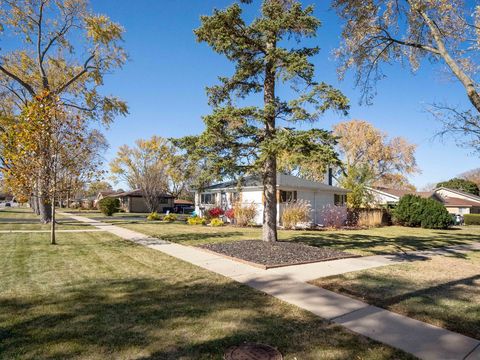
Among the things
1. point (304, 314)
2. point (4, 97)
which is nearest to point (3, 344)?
point (304, 314)

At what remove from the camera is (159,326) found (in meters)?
4.24

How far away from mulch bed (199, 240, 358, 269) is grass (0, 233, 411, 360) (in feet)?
5.81

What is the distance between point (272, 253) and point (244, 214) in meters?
11.8

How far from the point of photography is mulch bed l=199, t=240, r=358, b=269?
8.40 meters

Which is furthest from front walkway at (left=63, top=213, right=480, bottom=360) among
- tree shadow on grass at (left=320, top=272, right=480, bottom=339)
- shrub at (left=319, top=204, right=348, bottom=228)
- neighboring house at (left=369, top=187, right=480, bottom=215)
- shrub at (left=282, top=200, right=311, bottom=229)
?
neighboring house at (left=369, top=187, right=480, bottom=215)

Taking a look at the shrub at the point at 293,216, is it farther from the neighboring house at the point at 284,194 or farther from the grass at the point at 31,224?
the grass at the point at 31,224

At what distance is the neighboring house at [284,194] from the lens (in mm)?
22266

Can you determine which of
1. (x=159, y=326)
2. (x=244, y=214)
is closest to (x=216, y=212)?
(x=244, y=214)

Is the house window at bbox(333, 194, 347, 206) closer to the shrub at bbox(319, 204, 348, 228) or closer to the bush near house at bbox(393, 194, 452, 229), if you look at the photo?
the shrub at bbox(319, 204, 348, 228)

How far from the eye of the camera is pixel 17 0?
682 inches

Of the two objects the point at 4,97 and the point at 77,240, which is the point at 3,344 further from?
the point at 4,97

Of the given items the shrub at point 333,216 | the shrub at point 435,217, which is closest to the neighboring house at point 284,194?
the shrub at point 333,216

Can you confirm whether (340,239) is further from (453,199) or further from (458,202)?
(453,199)

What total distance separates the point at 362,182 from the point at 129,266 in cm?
2154
